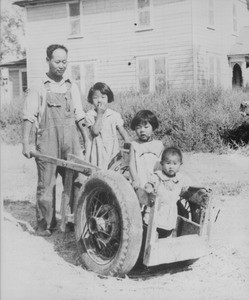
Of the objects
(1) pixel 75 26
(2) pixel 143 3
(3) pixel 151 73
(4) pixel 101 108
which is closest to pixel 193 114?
(4) pixel 101 108

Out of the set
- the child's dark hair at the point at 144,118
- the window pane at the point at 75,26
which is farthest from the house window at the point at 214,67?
the child's dark hair at the point at 144,118

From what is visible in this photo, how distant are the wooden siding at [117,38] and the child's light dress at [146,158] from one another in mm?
10711

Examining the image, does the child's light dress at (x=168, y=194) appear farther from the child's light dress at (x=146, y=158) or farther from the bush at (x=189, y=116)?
the bush at (x=189, y=116)

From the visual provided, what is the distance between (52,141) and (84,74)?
11691 mm

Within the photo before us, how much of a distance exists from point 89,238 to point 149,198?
0.71m

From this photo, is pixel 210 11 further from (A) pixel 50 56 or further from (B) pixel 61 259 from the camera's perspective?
(B) pixel 61 259

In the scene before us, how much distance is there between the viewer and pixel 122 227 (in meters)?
3.38

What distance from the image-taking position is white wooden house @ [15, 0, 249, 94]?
14.4 meters

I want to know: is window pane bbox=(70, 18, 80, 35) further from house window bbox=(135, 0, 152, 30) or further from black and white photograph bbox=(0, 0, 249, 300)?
black and white photograph bbox=(0, 0, 249, 300)

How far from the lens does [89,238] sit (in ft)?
12.5

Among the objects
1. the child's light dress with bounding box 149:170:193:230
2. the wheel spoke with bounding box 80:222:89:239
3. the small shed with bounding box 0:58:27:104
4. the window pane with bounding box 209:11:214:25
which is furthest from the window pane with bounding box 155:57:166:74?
the wheel spoke with bounding box 80:222:89:239

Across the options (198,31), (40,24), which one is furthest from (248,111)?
(40,24)

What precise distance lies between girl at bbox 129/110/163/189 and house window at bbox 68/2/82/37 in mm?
12323

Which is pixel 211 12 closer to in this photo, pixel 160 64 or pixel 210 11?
pixel 210 11
